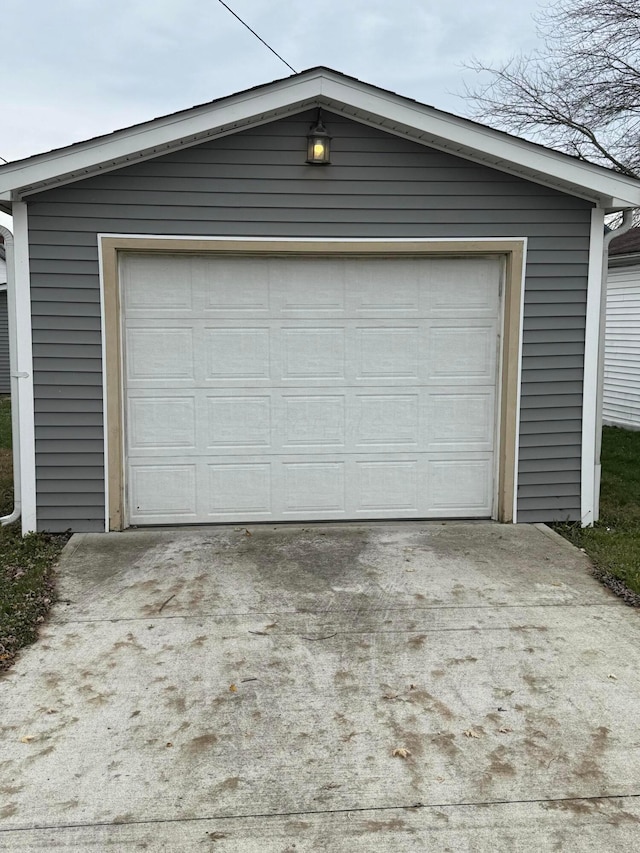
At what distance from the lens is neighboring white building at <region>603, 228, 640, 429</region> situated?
11.0m

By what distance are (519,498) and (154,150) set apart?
3981 mm

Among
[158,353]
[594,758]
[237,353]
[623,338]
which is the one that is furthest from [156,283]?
[623,338]

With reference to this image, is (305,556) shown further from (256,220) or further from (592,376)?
(592,376)

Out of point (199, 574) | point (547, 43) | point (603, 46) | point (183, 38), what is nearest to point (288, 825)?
point (199, 574)

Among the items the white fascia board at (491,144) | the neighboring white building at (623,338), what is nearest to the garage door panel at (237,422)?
the white fascia board at (491,144)

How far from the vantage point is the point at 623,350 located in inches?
449

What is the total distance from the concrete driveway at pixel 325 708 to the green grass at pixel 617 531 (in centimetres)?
27

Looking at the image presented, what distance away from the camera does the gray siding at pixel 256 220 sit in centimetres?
530

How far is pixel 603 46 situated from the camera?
1296cm

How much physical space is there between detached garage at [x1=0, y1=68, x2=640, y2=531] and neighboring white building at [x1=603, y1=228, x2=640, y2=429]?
5975 mm

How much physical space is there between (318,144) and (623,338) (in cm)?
789

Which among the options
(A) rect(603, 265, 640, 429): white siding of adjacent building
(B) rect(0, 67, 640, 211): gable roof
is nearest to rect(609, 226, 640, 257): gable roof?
(A) rect(603, 265, 640, 429): white siding of adjacent building

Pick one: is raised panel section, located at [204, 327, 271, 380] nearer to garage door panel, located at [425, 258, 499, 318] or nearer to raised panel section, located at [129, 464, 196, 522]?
raised panel section, located at [129, 464, 196, 522]

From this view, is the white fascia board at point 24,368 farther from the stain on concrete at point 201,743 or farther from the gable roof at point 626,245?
the gable roof at point 626,245
